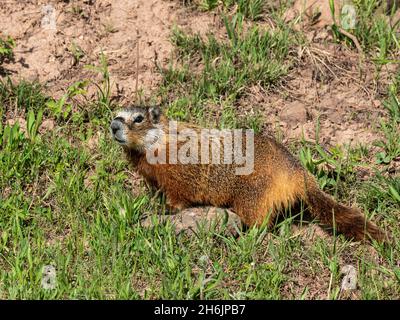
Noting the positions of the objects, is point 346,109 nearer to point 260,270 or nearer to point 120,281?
point 260,270

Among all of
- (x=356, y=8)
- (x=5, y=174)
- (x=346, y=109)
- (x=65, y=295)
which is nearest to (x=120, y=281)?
(x=65, y=295)

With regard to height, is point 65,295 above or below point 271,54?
below

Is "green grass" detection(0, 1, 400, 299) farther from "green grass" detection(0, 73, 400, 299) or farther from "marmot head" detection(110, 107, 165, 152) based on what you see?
"marmot head" detection(110, 107, 165, 152)

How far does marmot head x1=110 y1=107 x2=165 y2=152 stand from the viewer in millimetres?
6426

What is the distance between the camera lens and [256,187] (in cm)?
623

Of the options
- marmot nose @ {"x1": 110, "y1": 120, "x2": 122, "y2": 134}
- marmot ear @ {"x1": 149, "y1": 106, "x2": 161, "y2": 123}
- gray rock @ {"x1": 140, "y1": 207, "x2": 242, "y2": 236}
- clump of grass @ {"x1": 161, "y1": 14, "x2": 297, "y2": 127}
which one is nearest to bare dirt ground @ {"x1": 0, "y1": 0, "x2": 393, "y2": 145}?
clump of grass @ {"x1": 161, "y1": 14, "x2": 297, "y2": 127}

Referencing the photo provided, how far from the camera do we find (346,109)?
7270 mm

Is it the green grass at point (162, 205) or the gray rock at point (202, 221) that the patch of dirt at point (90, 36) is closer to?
the green grass at point (162, 205)

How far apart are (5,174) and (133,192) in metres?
1.01

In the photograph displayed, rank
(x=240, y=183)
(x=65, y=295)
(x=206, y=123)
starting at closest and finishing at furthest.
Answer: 1. (x=65, y=295)
2. (x=240, y=183)
3. (x=206, y=123)

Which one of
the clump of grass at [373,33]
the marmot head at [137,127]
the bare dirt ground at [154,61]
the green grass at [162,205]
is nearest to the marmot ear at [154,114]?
the marmot head at [137,127]

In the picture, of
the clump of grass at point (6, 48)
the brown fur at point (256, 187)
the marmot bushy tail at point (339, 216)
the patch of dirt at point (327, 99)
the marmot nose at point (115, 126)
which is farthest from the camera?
the clump of grass at point (6, 48)

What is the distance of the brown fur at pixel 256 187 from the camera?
6.07m

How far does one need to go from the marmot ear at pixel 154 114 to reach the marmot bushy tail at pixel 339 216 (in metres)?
1.29
